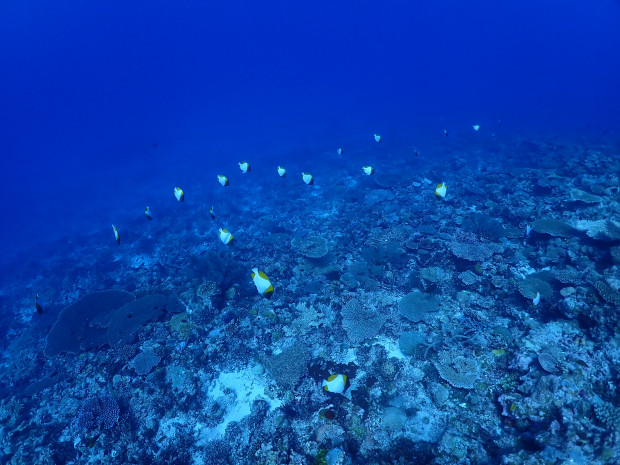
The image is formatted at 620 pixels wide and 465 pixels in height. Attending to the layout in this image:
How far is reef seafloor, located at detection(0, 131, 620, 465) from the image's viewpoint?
4.96 m

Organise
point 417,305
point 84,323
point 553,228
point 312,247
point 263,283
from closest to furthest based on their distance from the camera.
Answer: point 263,283 → point 417,305 → point 84,323 → point 553,228 → point 312,247

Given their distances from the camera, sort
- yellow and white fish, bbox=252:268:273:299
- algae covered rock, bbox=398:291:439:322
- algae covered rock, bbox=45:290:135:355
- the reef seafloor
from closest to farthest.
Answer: yellow and white fish, bbox=252:268:273:299 → the reef seafloor → algae covered rock, bbox=398:291:439:322 → algae covered rock, bbox=45:290:135:355

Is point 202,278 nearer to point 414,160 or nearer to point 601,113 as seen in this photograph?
point 414,160

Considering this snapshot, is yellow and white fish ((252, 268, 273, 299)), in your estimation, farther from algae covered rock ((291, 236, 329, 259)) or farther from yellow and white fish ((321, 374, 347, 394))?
algae covered rock ((291, 236, 329, 259))

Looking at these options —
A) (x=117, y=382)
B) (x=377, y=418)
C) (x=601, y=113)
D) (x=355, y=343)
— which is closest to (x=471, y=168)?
(x=355, y=343)

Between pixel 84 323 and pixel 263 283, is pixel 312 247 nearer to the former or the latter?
pixel 263 283

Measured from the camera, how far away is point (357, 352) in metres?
6.81

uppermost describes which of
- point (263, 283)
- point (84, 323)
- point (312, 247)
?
point (263, 283)

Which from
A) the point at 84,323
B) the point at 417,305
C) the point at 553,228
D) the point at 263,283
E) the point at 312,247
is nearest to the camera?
the point at 263,283

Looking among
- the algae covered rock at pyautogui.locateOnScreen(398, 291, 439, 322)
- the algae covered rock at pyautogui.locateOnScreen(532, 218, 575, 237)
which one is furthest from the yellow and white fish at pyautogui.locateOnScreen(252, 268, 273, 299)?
the algae covered rock at pyautogui.locateOnScreen(532, 218, 575, 237)

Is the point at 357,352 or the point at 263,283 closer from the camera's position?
the point at 263,283

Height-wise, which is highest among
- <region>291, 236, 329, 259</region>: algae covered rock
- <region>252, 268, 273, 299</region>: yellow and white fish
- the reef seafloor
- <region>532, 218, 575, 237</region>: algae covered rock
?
<region>252, 268, 273, 299</region>: yellow and white fish

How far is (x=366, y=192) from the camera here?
16703 mm

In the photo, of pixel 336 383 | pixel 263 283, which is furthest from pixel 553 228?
pixel 263 283
